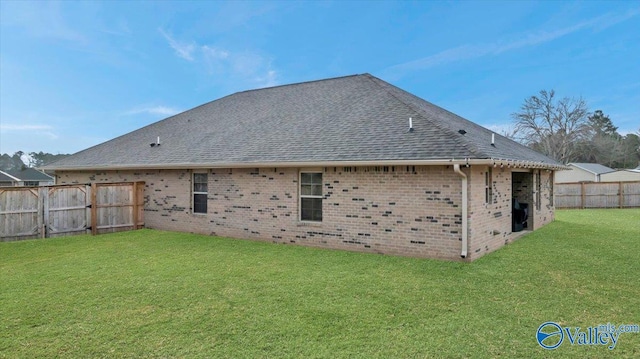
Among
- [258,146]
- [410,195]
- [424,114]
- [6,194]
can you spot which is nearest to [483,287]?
[410,195]

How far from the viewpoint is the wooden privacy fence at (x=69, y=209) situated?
417 inches

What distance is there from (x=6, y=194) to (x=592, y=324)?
1470 cm

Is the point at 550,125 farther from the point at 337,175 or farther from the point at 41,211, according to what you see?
the point at 41,211

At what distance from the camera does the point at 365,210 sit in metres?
8.48

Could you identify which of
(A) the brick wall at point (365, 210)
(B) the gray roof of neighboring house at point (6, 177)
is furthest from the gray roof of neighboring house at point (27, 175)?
(A) the brick wall at point (365, 210)

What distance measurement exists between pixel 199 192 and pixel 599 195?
22.4 metres

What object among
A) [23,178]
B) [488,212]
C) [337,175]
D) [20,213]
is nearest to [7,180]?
[23,178]

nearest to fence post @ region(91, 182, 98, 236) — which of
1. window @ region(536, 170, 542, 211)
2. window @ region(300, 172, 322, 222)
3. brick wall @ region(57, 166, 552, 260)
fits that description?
brick wall @ region(57, 166, 552, 260)

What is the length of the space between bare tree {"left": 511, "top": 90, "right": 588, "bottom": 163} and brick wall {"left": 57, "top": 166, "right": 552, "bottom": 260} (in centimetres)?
Result: 3734

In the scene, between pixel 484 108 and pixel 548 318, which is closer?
pixel 548 318

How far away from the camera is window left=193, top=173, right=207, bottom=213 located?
451 inches

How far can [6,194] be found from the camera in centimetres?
1055

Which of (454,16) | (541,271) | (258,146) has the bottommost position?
(541,271)

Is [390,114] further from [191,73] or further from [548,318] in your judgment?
[191,73]
